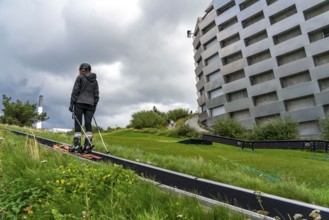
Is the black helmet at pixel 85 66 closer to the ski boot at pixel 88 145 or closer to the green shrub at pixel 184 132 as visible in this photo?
the ski boot at pixel 88 145

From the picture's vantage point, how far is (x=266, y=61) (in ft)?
157

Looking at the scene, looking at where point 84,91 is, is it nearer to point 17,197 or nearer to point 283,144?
point 17,197

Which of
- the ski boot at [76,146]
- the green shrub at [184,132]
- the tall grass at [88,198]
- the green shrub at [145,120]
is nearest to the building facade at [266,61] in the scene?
the green shrub at [145,120]

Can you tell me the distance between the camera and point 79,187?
14.7 feet

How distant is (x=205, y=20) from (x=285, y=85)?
24.1 metres

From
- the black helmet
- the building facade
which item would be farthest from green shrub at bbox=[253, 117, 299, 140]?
the black helmet

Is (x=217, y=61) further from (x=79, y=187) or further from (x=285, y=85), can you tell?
(x=79, y=187)

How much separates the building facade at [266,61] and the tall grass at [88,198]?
40.7 metres

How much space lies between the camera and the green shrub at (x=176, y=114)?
76375 millimetres

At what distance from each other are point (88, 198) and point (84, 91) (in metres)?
6.33

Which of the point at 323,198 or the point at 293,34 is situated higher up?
the point at 293,34

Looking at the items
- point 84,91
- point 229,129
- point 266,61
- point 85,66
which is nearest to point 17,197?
point 84,91

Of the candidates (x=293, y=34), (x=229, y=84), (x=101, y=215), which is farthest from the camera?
(x=229, y=84)

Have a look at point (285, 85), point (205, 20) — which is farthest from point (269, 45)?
point (205, 20)
